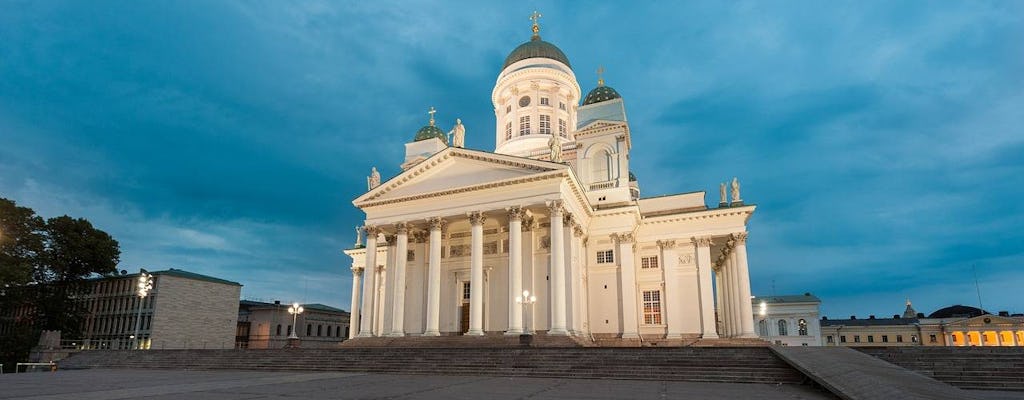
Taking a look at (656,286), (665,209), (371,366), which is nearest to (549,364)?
(371,366)

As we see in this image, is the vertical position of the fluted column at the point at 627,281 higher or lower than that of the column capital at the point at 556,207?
lower

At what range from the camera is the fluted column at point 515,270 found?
27.5 metres

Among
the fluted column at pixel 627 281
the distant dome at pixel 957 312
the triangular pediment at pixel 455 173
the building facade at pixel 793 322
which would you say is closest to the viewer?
the triangular pediment at pixel 455 173

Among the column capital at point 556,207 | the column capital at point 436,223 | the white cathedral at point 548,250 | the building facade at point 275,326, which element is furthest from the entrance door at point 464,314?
the building facade at point 275,326

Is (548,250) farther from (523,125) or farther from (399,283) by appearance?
(523,125)

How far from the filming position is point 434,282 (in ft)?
97.9

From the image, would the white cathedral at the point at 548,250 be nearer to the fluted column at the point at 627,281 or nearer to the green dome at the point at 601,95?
the fluted column at the point at 627,281

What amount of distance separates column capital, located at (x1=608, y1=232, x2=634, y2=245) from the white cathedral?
64mm

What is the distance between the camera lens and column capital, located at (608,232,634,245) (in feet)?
108

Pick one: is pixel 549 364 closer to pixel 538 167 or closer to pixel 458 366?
Answer: pixel 458 366

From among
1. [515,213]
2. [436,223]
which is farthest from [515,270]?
[436,223]

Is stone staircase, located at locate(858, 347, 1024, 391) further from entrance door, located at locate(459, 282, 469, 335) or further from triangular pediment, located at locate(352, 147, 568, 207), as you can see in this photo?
entrance door, located at locate(459, 282, 469, 335)

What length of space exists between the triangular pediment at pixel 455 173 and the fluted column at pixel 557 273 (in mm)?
2474

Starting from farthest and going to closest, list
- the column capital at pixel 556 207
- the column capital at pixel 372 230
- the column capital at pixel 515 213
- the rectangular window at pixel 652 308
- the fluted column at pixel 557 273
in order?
the rectangular window at pixel 652 308 → the column capital at pixel 372 230 → the column capital at pixel 515 213 → the column capital at pixel 556 207 → the fluted column at pixel 557 273
